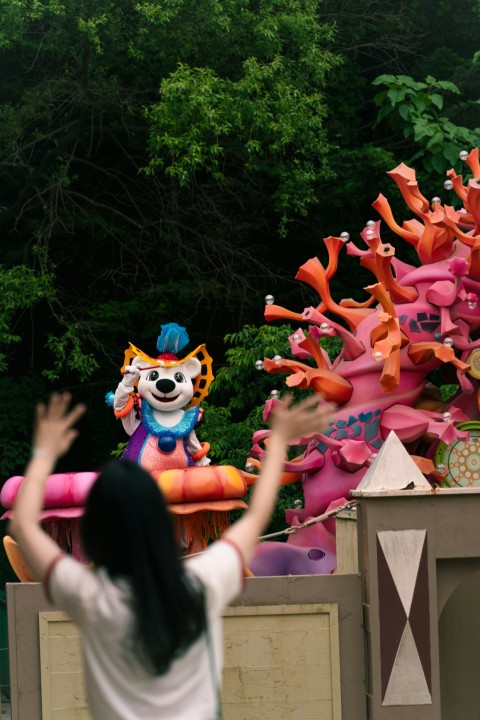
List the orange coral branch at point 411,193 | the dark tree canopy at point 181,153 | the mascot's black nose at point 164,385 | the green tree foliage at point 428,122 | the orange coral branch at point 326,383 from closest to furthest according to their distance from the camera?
1. the mascot's black nose at point 164,385
2. the orange coral branch at point 326,383
3. the orange coral branch at point 411,193
4. the dark tree canopy at point 181,153
5. the green tree foliage at point 428,122

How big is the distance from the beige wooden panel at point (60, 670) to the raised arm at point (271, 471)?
479 cm

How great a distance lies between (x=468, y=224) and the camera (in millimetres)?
9523

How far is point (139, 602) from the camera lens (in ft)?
7.85

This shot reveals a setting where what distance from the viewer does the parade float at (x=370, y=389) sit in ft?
28.9

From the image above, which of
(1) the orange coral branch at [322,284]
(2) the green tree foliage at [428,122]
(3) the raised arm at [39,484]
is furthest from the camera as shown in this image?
Answer: (2) the green tree foliage at [428,122]

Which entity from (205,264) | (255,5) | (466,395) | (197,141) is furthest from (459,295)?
(205,264)

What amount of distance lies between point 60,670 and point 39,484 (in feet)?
16.1

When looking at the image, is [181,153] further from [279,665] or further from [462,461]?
[279,665]

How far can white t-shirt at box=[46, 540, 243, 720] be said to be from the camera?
2406 millimetres

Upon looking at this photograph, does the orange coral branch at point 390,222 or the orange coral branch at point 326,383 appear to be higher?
the orange coral branch at point 390,222

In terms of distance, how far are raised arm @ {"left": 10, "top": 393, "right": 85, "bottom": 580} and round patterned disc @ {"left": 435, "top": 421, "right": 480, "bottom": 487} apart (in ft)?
21.0

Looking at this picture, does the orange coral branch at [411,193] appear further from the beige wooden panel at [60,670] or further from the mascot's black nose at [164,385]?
the beige wooden panel at [60,670]

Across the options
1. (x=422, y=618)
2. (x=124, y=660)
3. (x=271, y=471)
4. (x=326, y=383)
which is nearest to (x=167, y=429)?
(x=326, y=383)

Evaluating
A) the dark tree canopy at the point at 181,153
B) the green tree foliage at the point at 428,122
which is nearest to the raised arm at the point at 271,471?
the dark tree canopy at the point at 181,153
